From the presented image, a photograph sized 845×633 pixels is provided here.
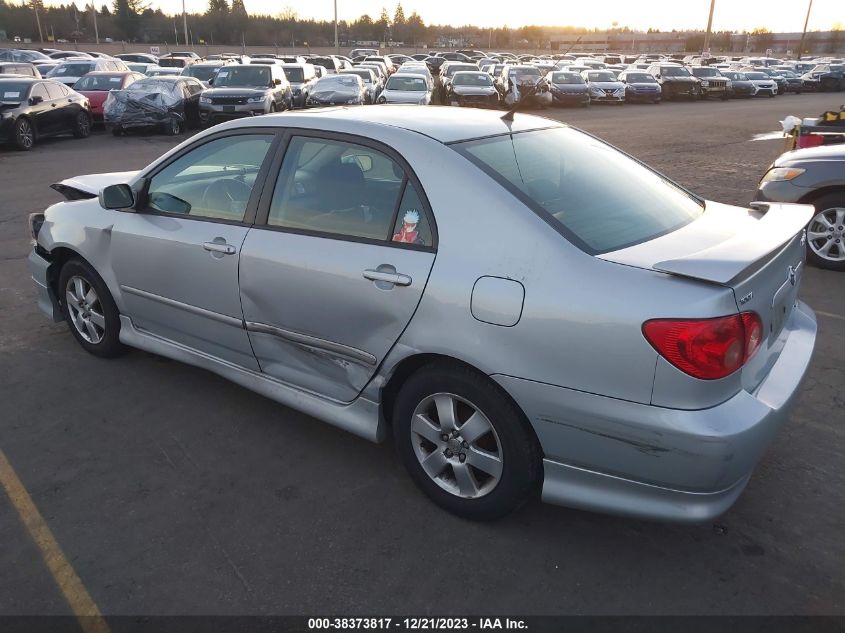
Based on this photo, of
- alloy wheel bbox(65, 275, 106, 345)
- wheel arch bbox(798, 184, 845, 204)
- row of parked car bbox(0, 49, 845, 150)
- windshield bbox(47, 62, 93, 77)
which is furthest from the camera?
windshield bbox(47, 62, 93, 77)

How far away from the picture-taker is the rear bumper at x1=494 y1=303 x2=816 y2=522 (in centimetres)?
240

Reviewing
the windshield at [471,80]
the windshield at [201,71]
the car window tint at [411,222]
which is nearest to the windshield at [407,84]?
the windshield at [471,80]

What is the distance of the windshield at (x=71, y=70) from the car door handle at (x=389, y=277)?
22.1 meters

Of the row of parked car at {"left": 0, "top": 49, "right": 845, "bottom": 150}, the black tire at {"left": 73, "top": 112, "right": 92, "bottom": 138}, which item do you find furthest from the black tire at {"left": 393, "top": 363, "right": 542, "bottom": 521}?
the black tire at {"left": 73, "top": 112, "right": 92, "bottom": 138}

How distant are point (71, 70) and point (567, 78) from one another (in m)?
18.3

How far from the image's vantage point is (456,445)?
2.96 meters

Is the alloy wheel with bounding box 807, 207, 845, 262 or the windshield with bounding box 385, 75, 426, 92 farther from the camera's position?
the windshield with bounding box 385, 75, 426, 92

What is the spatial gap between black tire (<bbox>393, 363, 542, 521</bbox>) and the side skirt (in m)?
0.14

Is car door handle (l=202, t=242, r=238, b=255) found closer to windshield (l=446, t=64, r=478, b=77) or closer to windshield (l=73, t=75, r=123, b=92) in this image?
windshield (l=73, t=75, r=123, b=92)

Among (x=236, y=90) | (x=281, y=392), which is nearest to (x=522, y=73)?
(x=236, y=90)

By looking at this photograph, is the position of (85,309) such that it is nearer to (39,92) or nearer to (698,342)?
(698,342)

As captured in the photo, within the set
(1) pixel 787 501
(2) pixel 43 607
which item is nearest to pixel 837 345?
(1) pixel 787 501

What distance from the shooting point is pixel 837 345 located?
4.90m

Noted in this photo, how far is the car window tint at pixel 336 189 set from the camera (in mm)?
3127
